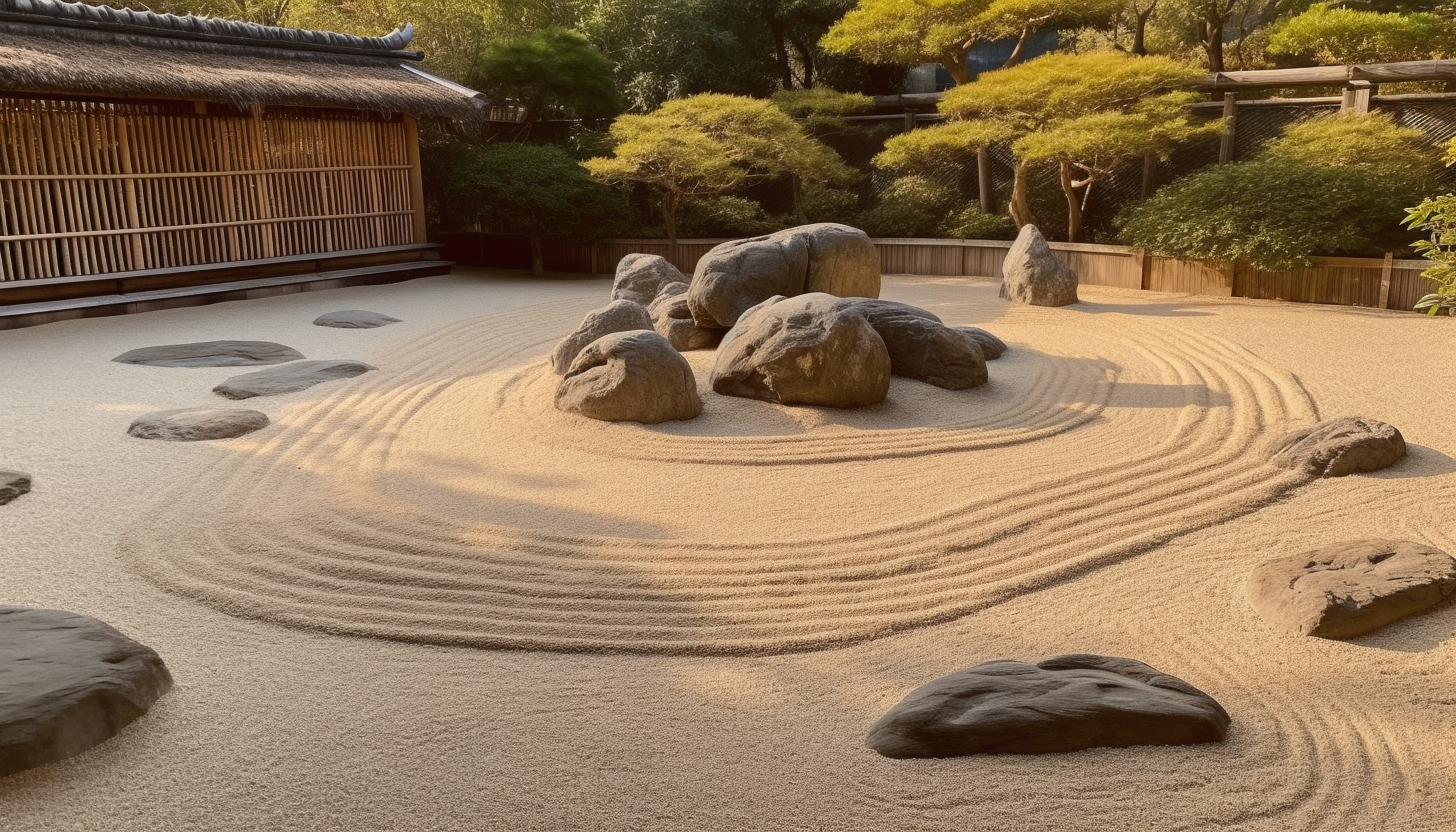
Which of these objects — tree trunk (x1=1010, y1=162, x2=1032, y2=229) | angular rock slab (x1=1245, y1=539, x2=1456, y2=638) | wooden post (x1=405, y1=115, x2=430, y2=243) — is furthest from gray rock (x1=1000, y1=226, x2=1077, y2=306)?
wooden post (x1=405, y1=115, x2=430, y2=243)

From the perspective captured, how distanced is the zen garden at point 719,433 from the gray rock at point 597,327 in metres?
0.04

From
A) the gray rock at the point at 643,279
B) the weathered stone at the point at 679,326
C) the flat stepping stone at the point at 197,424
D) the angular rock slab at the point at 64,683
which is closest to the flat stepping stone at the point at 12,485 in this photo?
the flat stepping stone at the point at 197,424

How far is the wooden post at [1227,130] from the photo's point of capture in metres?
13.0

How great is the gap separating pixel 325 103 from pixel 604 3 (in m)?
6.15

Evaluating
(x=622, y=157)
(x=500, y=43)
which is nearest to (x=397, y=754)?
(x=622, y=157)

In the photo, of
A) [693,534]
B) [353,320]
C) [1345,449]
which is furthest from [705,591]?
[353,320]

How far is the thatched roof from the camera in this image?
11.0 meters

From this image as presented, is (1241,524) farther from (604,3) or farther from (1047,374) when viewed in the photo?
(604,3)

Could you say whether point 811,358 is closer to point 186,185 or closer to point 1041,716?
point 1041,716

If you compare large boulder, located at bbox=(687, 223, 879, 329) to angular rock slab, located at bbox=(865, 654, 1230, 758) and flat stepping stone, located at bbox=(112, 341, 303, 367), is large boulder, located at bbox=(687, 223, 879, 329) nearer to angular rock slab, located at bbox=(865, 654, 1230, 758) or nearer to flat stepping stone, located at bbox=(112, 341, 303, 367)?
flat stepping stone, located at bbox=(112, 341, 303, 367)

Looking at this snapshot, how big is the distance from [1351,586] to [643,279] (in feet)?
26.2

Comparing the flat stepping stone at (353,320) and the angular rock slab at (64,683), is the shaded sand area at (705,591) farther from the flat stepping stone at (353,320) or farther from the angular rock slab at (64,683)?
the flat stepping stone at (353,320)

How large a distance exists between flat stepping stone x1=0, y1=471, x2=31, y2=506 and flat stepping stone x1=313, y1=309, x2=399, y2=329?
18.1 feet

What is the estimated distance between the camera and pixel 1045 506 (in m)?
5.59
